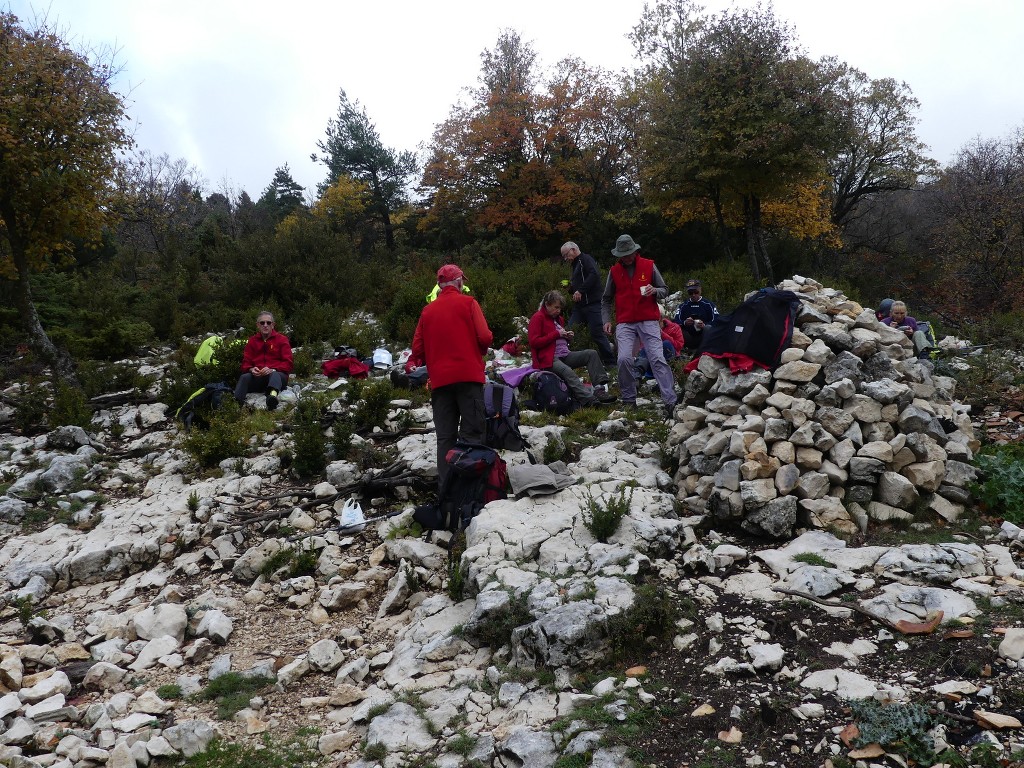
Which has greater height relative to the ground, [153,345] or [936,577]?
[153,345]

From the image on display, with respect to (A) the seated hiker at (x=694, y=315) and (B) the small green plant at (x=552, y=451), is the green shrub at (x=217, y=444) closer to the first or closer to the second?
(B) the small green plant at (x=552, y=451)

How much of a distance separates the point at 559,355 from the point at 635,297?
1534mm

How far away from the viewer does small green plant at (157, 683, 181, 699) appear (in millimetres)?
3742

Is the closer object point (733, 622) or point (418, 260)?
point (733, 622)

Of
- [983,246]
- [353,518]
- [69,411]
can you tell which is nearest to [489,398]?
[353,518]

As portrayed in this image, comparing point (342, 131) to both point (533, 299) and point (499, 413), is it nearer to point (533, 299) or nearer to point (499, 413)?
point (533, 299)

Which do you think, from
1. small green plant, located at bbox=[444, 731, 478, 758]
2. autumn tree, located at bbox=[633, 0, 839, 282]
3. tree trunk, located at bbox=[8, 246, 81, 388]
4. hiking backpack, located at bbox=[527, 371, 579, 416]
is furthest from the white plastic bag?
autumn tree, located at bbox=[633, 0, 839, 282]

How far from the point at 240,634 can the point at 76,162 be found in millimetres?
8708

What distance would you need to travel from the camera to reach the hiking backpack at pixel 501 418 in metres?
6.07

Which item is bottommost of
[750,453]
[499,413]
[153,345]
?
[750,453]

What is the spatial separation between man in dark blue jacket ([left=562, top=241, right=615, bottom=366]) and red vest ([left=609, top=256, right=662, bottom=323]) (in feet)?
5.43

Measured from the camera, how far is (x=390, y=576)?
4980mm

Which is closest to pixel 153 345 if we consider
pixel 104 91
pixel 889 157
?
pixel 104 91

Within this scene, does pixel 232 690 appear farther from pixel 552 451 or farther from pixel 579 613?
pixel 552 451
